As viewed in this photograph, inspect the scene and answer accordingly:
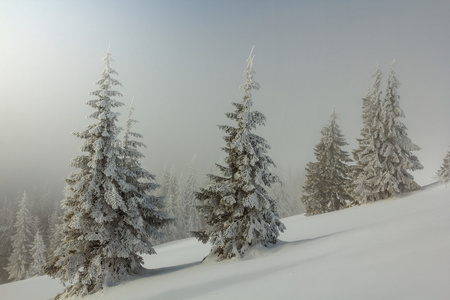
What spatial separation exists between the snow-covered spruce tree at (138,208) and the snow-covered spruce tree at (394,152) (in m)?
23.5

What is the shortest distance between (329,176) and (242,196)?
23013 millimetres

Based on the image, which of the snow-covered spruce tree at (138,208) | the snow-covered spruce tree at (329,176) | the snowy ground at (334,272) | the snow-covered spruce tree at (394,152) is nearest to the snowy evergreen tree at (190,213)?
the snow-covered spruce tree at (329,176)

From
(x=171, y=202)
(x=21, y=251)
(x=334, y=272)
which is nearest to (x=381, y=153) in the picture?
(x=334, y=272)

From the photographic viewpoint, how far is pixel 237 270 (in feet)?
39.0

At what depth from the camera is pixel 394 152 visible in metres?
28.0

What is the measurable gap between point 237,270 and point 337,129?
28.6 meters

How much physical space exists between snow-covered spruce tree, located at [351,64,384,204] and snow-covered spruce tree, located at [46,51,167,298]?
23.9m

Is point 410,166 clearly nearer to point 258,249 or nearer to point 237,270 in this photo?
point 258,249

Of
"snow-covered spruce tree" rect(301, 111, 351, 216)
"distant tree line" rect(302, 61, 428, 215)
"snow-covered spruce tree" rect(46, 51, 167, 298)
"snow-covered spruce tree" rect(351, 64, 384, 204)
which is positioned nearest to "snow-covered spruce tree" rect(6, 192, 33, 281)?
"snow-covered spruce tree" rect(46, 51, 167, 298)

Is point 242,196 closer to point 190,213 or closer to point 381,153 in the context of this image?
point 381,153

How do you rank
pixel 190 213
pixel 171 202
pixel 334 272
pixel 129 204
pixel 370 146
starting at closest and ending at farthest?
1. pixel 334 272
2. pixel 129 204
3. pixel 370 146
4. pixel 171 202
5. pixel 190 213

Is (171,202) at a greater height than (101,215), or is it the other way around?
(171,202)

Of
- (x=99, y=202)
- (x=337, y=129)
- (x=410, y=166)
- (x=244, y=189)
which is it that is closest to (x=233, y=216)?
(x=244, y=189)

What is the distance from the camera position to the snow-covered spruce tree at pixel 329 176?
112ft
